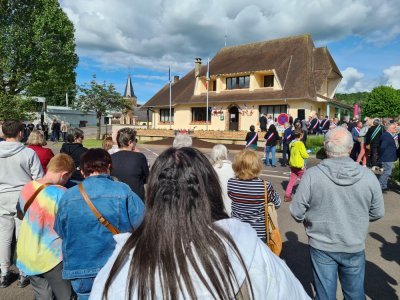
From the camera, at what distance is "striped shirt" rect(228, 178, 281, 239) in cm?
355

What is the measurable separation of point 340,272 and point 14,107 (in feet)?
85.7

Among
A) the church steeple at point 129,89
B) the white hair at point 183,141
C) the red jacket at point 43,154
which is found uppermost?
the church steeple at point 129,89

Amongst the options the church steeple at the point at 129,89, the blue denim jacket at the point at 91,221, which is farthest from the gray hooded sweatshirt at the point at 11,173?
the church steeple at the point at 129,89

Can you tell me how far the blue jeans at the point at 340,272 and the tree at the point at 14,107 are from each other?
24275 mm

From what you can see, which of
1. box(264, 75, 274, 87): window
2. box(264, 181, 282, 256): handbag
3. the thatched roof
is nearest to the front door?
the thatched roof

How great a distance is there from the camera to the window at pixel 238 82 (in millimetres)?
31284

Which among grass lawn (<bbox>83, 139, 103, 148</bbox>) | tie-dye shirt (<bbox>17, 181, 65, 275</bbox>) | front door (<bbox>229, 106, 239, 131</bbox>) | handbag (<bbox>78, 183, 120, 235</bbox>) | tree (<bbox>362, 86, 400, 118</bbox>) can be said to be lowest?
grass lawn (<bbox>83, 139, 103, 148</bbox>)

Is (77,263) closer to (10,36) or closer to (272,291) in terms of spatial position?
(272,291)

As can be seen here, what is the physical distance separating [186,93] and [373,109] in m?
28.3

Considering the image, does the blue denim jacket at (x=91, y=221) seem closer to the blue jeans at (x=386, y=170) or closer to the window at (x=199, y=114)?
the blue jeans at (x=386, y=170)

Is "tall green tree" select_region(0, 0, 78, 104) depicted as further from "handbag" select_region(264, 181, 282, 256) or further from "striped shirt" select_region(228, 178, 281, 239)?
"handbag" select_region(264, 181, 282, 256)

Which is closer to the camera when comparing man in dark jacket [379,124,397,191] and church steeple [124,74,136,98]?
man in dark jacket [379,124,397,191]

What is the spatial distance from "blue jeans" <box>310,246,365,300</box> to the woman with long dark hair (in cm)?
171

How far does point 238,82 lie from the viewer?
3177 cm
